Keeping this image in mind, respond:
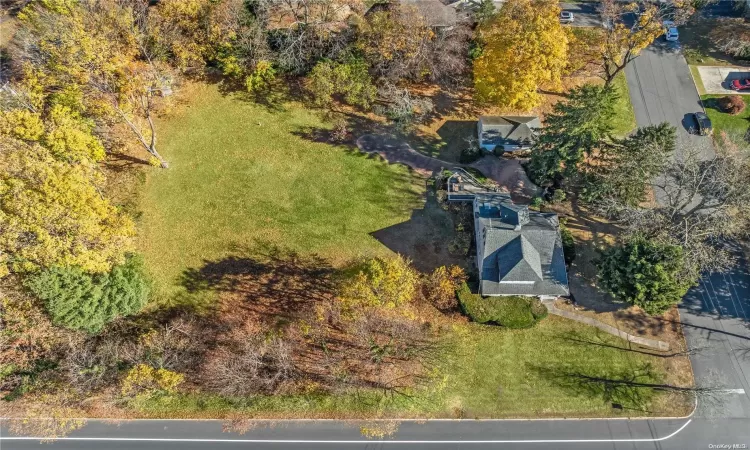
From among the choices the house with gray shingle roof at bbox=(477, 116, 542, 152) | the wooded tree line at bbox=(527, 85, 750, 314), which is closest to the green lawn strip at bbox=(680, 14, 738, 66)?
the wooded tree line at bbox=(527, 85, 750, 314)

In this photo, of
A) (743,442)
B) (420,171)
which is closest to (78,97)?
(420,171)

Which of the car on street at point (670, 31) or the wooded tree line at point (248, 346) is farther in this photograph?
the car on street at point (670, 31)

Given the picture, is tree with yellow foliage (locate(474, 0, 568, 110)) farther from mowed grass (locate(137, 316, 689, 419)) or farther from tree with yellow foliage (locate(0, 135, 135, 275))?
→ tree with yellow foliage (locate(0, 135, 135, 275))

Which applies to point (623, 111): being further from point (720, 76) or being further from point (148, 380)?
point (148, 380)

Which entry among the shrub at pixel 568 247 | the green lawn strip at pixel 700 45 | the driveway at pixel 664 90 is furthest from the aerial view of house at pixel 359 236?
the green lawn strip at pixel 700 45

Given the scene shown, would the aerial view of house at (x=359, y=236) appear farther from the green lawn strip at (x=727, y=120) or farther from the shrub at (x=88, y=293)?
the green lawn strip at (x=727, y=120)

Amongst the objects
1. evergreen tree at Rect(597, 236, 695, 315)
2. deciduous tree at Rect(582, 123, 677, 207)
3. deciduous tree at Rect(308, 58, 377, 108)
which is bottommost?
evergreen tree at Rect(597, 236, 695, 315)

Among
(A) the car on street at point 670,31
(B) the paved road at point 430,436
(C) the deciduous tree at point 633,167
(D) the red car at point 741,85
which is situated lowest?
(B) the paved road at point 430,436

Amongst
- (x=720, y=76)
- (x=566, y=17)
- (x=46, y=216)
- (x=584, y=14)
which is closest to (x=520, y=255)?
(x=46, y=216)
